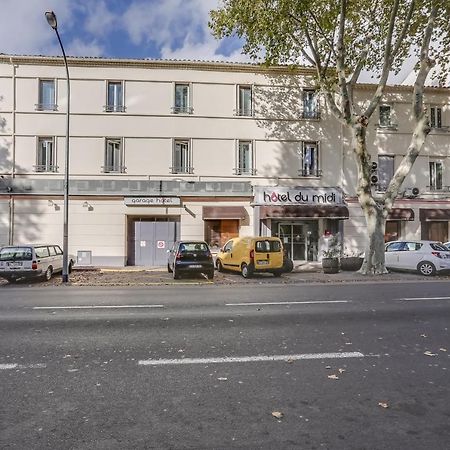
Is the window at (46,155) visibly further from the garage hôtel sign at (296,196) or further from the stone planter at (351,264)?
the stone planter at (351,264)

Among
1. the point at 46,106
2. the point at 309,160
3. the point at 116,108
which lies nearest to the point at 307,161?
the point at 309,160

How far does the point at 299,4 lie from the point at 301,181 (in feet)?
29.1

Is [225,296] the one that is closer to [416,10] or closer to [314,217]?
[314,217]

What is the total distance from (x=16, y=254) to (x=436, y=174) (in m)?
21.9

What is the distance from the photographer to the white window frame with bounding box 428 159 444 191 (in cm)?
2312

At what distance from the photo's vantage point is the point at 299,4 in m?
15.8

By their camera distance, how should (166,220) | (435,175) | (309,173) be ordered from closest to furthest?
(166,220) → (309,173) → (435,175)

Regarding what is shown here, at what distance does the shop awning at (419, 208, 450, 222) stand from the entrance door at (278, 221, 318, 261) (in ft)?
19.6

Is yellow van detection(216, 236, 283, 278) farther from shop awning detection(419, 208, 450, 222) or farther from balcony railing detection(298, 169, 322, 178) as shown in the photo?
shop awning detection(419, 208, 450, 222)

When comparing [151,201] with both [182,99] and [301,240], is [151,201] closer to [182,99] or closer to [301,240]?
[182,99]

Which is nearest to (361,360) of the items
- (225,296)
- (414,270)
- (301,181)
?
(225,296)

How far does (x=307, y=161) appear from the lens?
878 inches

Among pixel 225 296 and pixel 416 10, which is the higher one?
pixel 416 10

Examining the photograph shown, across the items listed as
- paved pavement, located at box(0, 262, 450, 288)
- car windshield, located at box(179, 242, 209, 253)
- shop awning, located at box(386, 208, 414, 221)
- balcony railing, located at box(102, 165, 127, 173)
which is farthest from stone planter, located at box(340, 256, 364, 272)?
balcony railing, located at box(102, 165, 127, 173)
